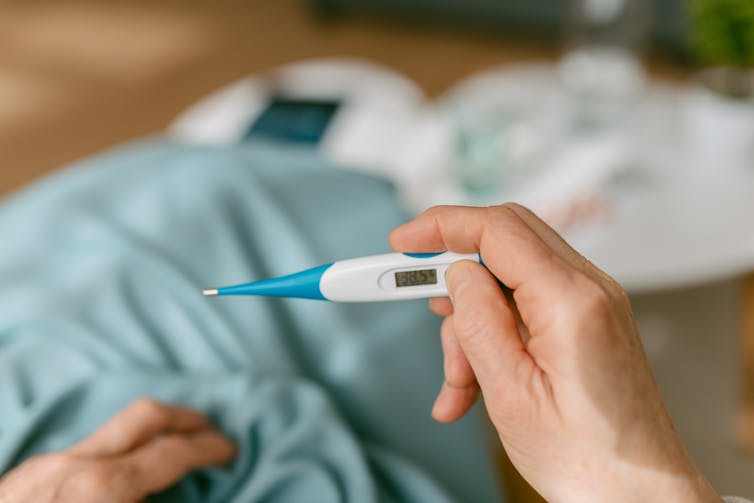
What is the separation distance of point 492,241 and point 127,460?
336 mm

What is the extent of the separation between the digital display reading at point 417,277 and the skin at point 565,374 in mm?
34

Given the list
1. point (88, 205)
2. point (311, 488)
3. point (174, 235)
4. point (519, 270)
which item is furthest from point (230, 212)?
point (519, 270)

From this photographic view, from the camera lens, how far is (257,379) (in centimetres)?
73

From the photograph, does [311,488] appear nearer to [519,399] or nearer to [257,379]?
[257,379]

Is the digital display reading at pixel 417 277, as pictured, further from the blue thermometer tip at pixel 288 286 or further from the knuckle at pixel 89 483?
the knuckle at pixel 89 483

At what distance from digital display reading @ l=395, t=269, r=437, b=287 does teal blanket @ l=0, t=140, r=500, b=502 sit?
20 centimetres

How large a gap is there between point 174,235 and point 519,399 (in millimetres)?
498

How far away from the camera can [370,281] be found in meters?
0.57

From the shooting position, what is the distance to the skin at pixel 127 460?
1.89ft

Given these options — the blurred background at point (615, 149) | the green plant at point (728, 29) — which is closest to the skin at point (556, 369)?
the blurred background at point (615, 149)

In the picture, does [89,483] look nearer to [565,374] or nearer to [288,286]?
[288,286]

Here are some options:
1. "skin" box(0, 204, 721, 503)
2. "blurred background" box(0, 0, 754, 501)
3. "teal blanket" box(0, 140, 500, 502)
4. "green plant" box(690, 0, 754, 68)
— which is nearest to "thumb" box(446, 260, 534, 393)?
"skin" box(0, 204, 721, 503)

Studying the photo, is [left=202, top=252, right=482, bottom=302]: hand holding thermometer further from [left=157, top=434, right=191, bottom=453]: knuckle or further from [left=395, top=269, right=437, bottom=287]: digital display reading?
[left=157, top=434, right=191, bottom=453]: knuckle

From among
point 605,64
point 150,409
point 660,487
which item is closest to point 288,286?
point 150,409
